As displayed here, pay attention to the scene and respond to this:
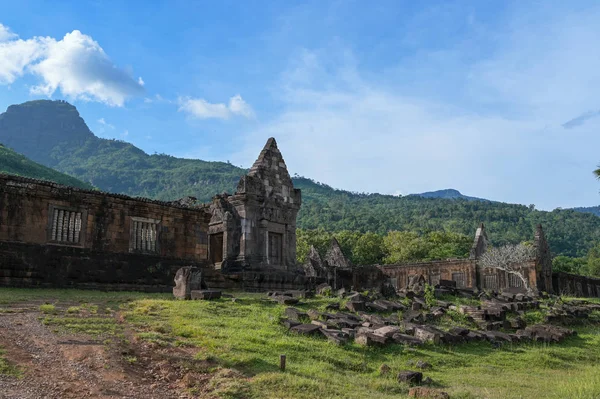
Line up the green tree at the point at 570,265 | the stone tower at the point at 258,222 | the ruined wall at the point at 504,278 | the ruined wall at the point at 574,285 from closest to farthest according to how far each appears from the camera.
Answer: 1. the stone tower at the point at 258,222
2. the ruined wall at the point at 504,278
3. the ruined wall at the point at 574,285
4. the green tree at the point at 570,265

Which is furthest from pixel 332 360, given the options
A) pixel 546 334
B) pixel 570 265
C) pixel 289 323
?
pixel 570 265

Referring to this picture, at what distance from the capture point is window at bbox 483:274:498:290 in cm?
3359

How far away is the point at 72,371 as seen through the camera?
771 cm

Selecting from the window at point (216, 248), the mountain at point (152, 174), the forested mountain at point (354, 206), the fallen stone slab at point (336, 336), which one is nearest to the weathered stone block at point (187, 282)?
the fallen stone slab at point (336, 336)

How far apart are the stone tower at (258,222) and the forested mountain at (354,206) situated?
50.3 m

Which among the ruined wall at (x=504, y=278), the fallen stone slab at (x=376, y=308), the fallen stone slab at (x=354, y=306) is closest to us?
the fallen stone slab at (x=354, y=306)

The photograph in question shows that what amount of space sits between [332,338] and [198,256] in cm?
1132

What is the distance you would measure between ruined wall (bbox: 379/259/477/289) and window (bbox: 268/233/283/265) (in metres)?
13.5

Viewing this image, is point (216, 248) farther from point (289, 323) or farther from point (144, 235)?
point (289, 323)

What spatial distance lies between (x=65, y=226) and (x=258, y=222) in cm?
816

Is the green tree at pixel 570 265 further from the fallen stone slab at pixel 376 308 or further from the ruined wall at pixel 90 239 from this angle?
the ruined wall at pixel 90 239

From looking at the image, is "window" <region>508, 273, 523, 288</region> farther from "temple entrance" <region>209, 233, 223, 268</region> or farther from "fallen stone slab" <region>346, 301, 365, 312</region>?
"fallen stone slab" <region>346, 301, 365, 312</region>

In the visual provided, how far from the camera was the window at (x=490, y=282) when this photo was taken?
33.6m

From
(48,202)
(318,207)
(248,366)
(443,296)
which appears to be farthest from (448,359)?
(318,207)
